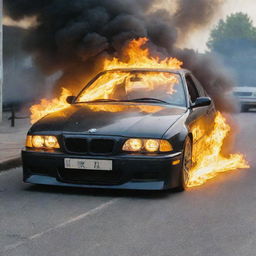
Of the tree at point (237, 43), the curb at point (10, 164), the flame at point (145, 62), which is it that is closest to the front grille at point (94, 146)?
the curb at point (10, 164)

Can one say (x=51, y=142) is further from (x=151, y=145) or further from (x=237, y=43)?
(x=237, y=43)

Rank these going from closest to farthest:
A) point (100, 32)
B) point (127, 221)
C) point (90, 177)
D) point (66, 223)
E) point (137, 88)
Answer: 1. point (66, 223)
2. point (127, 221)
3. point (90, 177)
4. point (137, 88)
5. point (100, 32)

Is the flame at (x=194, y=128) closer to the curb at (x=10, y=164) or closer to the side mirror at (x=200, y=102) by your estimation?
the side mirror at (x=200, y=102)

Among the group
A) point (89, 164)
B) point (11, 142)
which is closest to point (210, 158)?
point (89, 164)

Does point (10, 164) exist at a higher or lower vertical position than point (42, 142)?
lower

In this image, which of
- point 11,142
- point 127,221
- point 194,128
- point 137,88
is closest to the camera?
point 127,221

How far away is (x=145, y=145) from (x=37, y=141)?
1.16 metres

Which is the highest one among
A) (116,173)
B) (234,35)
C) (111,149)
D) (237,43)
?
(234,35)

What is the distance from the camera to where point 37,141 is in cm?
669

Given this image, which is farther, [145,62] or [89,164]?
[145,62]

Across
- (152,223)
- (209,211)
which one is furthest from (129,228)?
(209,211)

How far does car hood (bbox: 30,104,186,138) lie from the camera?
21.4ft

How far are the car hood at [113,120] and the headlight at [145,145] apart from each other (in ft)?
0.20

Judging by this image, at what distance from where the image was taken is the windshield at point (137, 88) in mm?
7770
